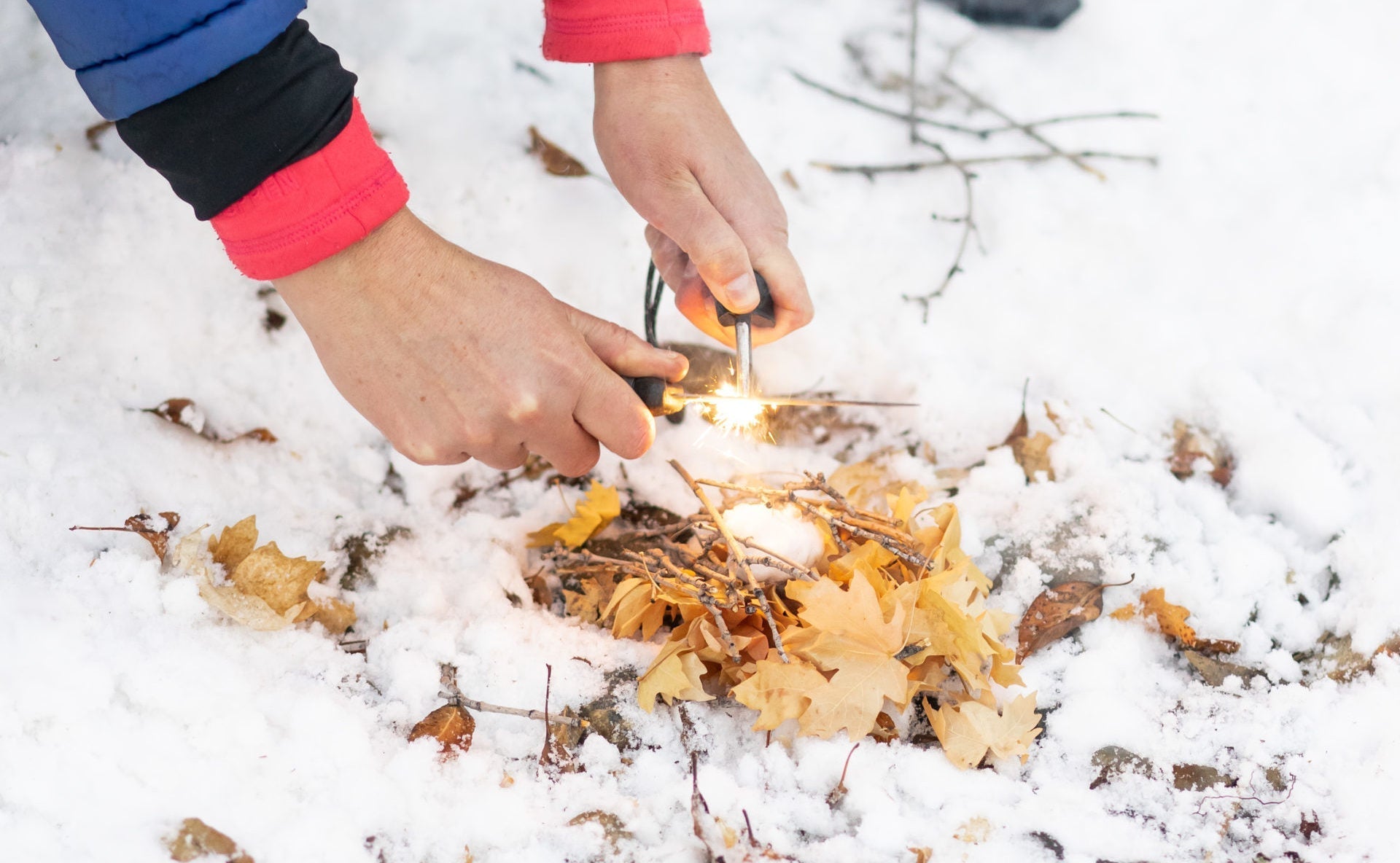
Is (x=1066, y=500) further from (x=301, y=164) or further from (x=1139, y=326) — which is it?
(x=301, y=164)

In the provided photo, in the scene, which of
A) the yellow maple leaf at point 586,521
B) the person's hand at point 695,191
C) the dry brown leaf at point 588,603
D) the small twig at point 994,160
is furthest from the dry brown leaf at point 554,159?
the dry brown leaf at point 588,603

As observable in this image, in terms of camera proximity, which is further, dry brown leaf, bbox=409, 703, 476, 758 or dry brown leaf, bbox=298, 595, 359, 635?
dry brown leaf, bbox=298, 595, 359, 635

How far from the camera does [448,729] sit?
1.37 metres

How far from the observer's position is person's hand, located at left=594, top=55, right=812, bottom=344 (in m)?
1.58

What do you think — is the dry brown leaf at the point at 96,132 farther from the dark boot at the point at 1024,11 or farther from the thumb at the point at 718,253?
the dark boot at the point at 1024,11

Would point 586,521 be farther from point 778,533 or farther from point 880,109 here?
point 880,109

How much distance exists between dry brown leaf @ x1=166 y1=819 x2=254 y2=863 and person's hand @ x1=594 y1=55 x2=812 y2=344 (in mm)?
1086

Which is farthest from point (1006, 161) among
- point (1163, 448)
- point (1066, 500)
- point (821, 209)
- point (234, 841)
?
point (234, 841)

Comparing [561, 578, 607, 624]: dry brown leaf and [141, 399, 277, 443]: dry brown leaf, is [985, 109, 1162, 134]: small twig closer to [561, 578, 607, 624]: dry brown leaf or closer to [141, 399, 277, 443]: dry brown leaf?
[561, 578, 607, 624]: dry brown leaf

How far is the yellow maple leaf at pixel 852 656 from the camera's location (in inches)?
53.0

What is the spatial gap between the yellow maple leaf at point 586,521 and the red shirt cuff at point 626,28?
0.86 metres

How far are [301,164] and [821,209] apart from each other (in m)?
1.32

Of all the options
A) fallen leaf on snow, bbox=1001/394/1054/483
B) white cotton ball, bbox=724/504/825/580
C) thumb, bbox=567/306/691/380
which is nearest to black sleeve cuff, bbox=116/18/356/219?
thumb, bbox=567/306/691/380

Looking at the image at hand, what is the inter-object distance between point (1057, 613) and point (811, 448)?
0.61m
